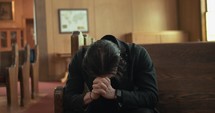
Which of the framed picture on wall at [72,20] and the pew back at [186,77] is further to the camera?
the framed picture on wall at [72,20]

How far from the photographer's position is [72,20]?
329 inches

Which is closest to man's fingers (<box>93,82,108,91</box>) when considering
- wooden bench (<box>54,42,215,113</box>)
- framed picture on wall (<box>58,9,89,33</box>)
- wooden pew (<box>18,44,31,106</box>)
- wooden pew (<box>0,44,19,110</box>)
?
wooden bench (<box>54,42,215,113</box>)

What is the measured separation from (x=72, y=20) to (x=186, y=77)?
6.77 meters

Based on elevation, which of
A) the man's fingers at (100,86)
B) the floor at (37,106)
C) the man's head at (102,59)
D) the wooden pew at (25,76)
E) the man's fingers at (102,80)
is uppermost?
the man's head at (102,59)

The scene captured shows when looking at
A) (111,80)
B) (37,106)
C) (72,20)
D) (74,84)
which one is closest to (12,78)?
(37,106)

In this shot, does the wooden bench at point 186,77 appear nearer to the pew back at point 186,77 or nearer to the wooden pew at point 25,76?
the pew back at point 186,77

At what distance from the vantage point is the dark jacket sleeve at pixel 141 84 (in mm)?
Answer: 1425

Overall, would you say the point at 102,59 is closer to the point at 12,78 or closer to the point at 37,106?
the point at 12,78

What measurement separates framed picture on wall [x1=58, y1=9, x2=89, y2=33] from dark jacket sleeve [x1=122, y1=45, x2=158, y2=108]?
693 centimetres

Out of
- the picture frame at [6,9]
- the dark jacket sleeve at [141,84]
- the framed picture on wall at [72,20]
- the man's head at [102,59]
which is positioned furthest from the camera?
the picture frame at [6,9]

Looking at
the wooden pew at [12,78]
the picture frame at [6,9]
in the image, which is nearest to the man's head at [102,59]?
the wooden pew at [12,78]

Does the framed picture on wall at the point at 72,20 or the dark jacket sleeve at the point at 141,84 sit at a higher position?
the framed picture on wall at the point at 72,20

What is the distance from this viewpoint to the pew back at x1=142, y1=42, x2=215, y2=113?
1750 millimetres

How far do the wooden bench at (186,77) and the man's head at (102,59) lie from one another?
55cm
